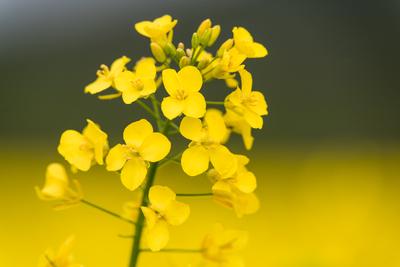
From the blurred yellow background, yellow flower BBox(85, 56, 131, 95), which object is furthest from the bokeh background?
yellow flower BBox(85, 56, 131, 95)

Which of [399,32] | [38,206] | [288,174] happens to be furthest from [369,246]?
Answer: [399,32]

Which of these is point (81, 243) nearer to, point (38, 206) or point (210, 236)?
point (38, 206)

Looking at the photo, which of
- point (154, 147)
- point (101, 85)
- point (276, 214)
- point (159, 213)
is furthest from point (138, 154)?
point (276, 214)

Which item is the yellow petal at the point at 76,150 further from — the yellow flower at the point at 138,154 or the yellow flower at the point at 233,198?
the yellow flower at the point at 233,198

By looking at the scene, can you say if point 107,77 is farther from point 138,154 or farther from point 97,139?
point 138,154

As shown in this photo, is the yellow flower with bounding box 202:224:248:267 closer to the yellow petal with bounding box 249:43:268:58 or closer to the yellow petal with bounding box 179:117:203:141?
the yellow petal with bounding box 179:117:203:141

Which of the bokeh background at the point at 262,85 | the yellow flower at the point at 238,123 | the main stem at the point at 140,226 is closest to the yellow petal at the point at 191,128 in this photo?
the main stem at the point at 140,226

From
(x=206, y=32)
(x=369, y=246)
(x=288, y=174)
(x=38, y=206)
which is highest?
(x=288, y=174)
